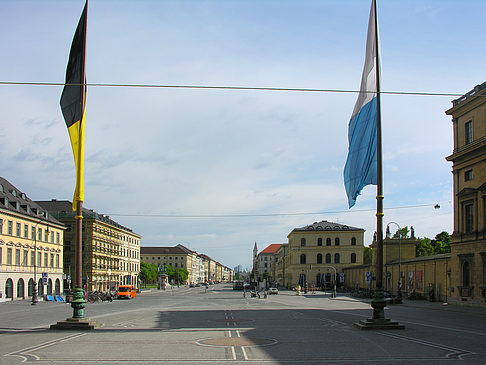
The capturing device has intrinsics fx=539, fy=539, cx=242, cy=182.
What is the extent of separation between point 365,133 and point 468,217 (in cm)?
2927

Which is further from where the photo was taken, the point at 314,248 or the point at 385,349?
Result: the point at 314,248

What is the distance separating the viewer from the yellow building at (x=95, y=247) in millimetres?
105750

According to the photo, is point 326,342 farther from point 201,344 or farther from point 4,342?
point 4,342

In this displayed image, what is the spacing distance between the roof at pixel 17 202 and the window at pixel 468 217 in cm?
5099

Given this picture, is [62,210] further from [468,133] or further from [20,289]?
[468,133]

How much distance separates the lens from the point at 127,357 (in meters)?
14.0

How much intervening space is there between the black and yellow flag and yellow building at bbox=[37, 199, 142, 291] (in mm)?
77505

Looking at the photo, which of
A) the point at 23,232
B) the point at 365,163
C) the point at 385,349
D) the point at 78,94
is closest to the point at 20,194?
the point at 23,232

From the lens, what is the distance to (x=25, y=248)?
71062 millimetres

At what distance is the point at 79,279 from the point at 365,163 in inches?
495

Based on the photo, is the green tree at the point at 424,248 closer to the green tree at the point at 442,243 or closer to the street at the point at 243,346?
the green tree at the point at 442,243

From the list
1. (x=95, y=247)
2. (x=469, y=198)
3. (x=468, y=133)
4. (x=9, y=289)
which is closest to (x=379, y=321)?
(x=469, y=198)

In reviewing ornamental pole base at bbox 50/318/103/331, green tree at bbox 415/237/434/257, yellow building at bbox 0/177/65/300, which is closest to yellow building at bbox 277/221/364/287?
green tree at bbox 415/237/434/257

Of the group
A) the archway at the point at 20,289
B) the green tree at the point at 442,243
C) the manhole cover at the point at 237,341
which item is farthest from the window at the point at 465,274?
the green tree at the point at 442,243
